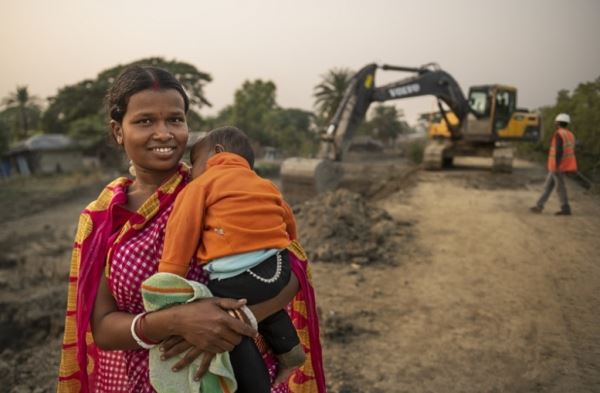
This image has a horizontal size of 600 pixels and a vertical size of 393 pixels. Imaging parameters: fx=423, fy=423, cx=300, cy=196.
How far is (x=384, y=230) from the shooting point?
6.25m

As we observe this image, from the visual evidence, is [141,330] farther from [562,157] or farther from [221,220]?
[562,157]

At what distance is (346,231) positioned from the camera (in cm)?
607

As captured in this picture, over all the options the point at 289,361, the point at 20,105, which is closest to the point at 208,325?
the point at 289,361

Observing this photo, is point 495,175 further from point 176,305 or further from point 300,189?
point 176,305

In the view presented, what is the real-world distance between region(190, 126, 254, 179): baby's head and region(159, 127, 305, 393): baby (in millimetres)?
92

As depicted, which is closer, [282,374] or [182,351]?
[182,351]

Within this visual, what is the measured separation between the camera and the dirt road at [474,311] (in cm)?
297

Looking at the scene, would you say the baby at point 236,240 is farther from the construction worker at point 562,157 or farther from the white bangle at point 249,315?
the construction worker at point 562,157

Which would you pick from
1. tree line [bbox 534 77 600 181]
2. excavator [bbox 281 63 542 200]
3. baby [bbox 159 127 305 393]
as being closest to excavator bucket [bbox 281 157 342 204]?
excavator [bbox 281 63 542 200]

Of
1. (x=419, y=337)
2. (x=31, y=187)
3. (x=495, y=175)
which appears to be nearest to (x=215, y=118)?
(x=31, y=187)

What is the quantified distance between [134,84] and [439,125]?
13.9m

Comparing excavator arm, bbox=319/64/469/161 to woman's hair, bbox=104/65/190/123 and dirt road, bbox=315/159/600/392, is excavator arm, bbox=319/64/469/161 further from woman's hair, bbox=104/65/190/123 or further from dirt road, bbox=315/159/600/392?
woman's hair, bbox=104/65/190/123

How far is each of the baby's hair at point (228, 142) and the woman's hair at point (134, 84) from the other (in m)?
0.18

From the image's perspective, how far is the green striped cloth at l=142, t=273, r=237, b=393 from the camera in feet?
3.58
